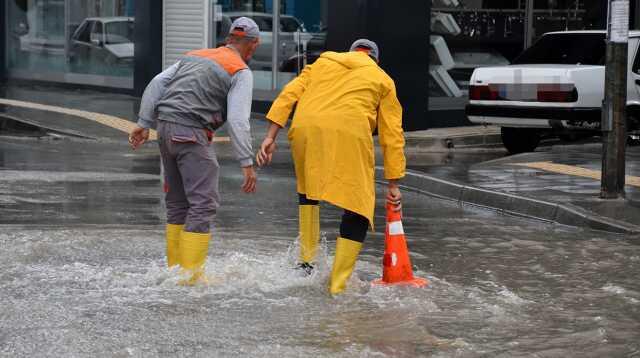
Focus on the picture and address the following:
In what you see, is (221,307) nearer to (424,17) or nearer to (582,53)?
(582,53)

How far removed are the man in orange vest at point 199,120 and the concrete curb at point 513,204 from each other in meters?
4.09

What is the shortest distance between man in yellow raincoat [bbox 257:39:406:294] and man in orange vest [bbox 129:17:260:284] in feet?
0.90

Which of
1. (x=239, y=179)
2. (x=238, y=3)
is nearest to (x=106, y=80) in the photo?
(x=238, y=3)

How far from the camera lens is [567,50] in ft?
59.0

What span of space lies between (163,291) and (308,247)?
3.53 ft

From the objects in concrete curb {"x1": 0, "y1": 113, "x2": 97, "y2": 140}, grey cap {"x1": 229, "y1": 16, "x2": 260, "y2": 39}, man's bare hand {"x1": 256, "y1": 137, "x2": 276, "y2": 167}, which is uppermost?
grey cap {"x1": 229, "y1": 16, "x2": 260, "y2": 39}

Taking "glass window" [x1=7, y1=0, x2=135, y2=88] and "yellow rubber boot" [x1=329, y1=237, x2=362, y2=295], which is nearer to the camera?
"yellow rubber boot" [x1=329, y1=237, x2=362, y2=295]

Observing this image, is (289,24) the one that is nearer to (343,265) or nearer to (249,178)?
(249,178)

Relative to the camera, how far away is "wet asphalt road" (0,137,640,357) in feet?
21.4

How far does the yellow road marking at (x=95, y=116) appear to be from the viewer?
1833cm

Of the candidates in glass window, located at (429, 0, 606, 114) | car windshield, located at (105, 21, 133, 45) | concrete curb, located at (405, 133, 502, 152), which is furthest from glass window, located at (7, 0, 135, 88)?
concrete curb, located at (405, 133, 502, 152)

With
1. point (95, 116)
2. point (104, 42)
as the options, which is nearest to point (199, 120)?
point (95, 116)

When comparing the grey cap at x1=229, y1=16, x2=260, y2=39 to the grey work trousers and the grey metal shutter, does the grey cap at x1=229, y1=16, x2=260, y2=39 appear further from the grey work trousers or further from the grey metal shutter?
the grey metal shutter

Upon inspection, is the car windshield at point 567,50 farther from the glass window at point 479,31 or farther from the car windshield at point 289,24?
the car windshield at point 289,24
